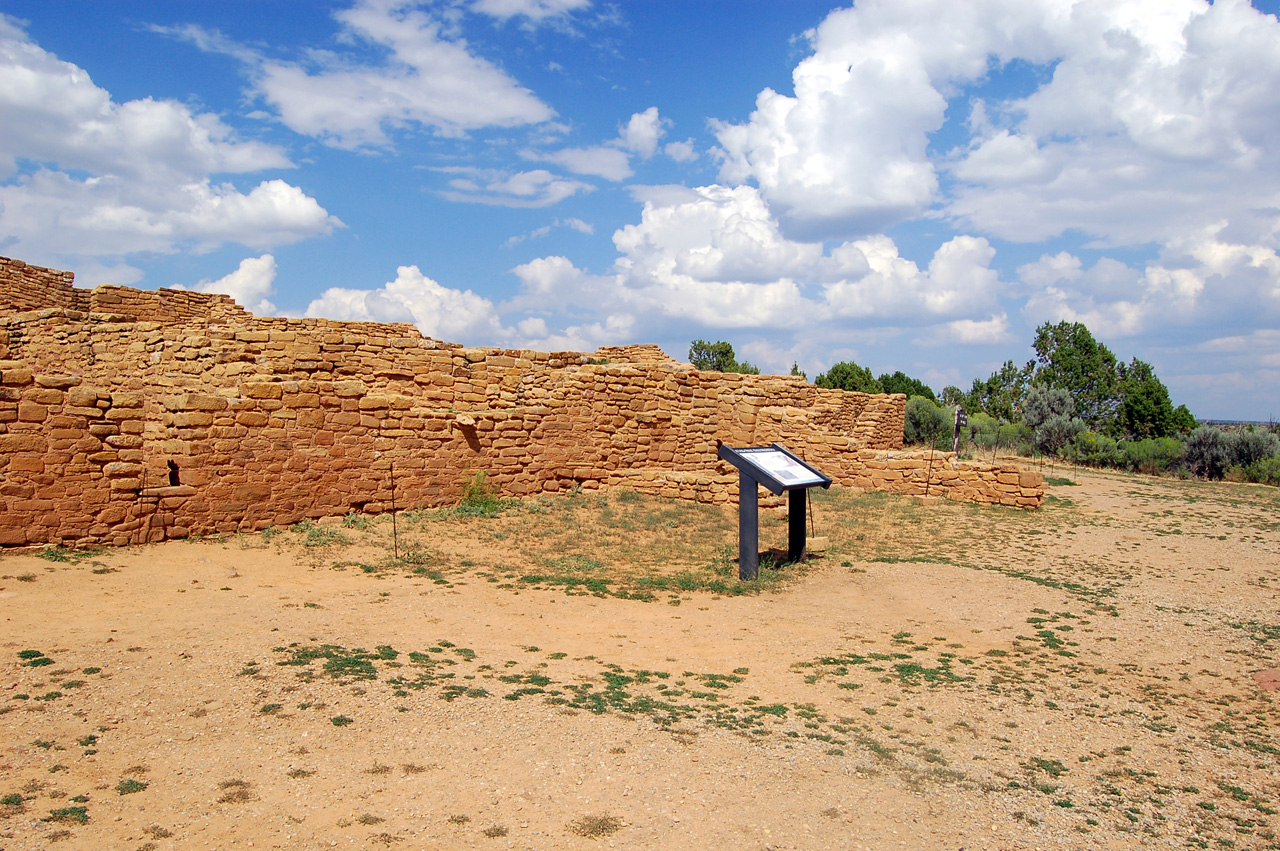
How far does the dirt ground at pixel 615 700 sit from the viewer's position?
13.3 ft

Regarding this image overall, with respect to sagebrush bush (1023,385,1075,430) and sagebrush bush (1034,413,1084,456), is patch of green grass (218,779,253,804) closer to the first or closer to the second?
sagebrush bush (1034,413,1084,456)

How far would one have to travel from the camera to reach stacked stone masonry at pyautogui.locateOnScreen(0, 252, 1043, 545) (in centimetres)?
862

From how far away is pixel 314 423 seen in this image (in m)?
10.9

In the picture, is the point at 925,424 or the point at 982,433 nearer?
the point at 982,433

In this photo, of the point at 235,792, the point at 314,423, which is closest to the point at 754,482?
the point at 314,423

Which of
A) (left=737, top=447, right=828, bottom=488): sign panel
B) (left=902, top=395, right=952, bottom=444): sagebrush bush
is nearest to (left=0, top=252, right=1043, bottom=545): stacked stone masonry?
(left=737, top=447, right=828, bottom=488): sign panel

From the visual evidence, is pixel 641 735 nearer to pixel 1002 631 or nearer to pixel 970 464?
pixel 1002 631

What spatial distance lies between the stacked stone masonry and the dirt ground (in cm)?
76

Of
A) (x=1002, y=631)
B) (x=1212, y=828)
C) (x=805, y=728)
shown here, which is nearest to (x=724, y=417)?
(x=1002, y=631)

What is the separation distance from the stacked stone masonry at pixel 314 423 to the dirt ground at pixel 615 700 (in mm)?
765

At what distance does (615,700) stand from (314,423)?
23.1 feet

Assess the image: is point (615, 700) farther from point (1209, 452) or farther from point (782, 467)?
point (1209, 452)

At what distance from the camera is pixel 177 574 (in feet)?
26.8

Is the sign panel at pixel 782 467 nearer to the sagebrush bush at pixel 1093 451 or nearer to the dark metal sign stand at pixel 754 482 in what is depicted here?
the dark metal sign stand at pixel 754 482
